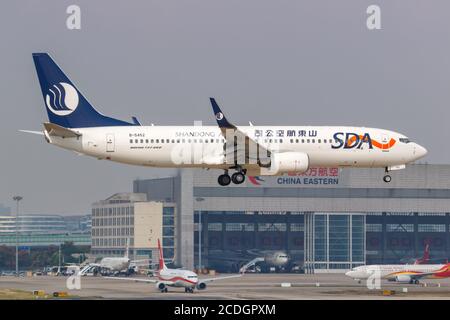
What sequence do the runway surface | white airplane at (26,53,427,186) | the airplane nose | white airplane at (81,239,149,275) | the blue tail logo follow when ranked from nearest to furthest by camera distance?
white airplane at (26,53,427,186)
the airplane nose
the blue tail logo
the runway surface
white airplane at (81,239,149,275)

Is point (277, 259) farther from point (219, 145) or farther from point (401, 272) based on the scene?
point (219, 145)

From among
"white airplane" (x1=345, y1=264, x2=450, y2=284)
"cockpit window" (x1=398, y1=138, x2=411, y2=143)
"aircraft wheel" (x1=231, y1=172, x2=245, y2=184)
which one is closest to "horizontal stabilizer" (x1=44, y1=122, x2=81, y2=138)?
"aircraft wheel" (x1=231, y1=172, x2=245, y2=184)

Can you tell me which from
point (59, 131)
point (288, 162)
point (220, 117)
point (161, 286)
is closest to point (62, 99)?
point (59, 131)

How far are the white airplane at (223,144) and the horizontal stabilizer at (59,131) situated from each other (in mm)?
77

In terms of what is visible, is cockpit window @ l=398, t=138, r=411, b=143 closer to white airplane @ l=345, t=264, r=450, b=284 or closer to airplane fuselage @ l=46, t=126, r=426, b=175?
airplane fuselage @ l=46, t=126, r=426, b=175

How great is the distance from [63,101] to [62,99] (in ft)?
0.96

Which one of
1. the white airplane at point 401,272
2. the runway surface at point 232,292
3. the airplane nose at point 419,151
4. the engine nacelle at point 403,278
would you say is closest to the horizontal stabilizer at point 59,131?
the runway surface at point 232,292

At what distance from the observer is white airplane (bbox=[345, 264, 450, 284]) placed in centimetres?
13812

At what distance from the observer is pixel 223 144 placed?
83.9 metres

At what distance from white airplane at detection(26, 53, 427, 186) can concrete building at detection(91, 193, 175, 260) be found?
324 feet

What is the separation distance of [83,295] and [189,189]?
93229 millimetres
